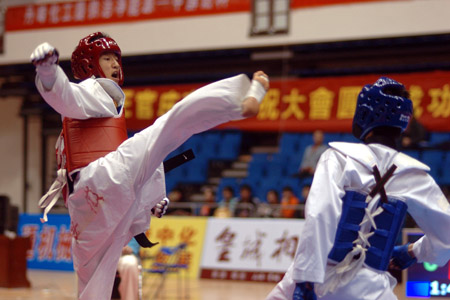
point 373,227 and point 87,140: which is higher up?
point 87,140

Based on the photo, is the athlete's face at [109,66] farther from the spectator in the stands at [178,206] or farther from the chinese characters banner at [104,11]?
the chinese characters banner at [104,11]

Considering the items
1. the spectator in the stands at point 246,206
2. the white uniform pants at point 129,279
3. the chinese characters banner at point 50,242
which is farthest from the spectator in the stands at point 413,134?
the white uniform pants at point 129,279

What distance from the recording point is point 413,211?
3.36 m

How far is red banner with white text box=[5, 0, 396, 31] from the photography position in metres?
14.3

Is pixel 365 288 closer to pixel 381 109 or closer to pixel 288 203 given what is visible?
pixel 381 109

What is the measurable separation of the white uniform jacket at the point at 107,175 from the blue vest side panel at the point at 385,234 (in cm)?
85

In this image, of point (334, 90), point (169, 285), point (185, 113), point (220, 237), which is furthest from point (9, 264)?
point (185, 113)

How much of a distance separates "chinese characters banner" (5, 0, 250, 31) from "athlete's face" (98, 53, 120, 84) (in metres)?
9.85

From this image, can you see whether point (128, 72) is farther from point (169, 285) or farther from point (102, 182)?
point (102, 182)

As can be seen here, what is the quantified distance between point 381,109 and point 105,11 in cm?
1247

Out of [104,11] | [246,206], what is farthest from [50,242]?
[104,11]

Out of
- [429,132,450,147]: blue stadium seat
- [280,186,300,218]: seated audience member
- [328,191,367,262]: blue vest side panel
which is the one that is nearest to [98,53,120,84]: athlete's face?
[328,191,367,262]: blue vest side panel

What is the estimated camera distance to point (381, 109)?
340 cm

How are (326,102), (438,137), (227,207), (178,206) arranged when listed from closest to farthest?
1. (227,207)
2. (178,206)
3. (438,137)
4. (326,102)
